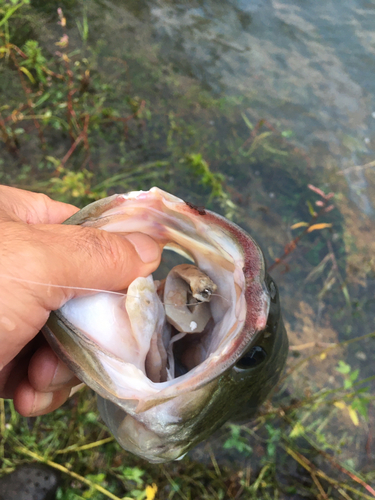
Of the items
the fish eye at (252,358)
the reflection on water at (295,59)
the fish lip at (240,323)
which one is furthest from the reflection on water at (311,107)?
the fish lip at (240,323)

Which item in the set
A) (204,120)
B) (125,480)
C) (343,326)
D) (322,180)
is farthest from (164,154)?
(125,480)

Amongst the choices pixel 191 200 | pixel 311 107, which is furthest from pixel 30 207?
pixel 311 107

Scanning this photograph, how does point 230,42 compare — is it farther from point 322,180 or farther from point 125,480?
point 125,480

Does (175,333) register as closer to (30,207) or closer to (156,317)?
(156,317)

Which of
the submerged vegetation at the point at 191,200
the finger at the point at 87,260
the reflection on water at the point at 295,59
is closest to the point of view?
the finger at the point at 87,260

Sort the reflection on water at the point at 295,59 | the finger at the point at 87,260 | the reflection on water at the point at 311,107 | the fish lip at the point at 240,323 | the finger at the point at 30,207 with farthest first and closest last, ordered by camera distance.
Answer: the reflection on water at the point at 295,59
the reflection on water at the point at 311,107
the finger at the point at 30,207
the finger at the point at 87,260
the fish lip at the point at 240,323

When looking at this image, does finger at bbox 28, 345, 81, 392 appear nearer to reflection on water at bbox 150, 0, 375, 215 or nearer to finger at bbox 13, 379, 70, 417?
finger at bbox 13, 379, 70, 417

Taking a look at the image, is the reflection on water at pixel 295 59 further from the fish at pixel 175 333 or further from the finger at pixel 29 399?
the finger at pixel 29 399

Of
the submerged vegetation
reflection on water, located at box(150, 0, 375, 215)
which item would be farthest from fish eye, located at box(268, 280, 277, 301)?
reflection on water, located at box(150, 0, 375, 215)
